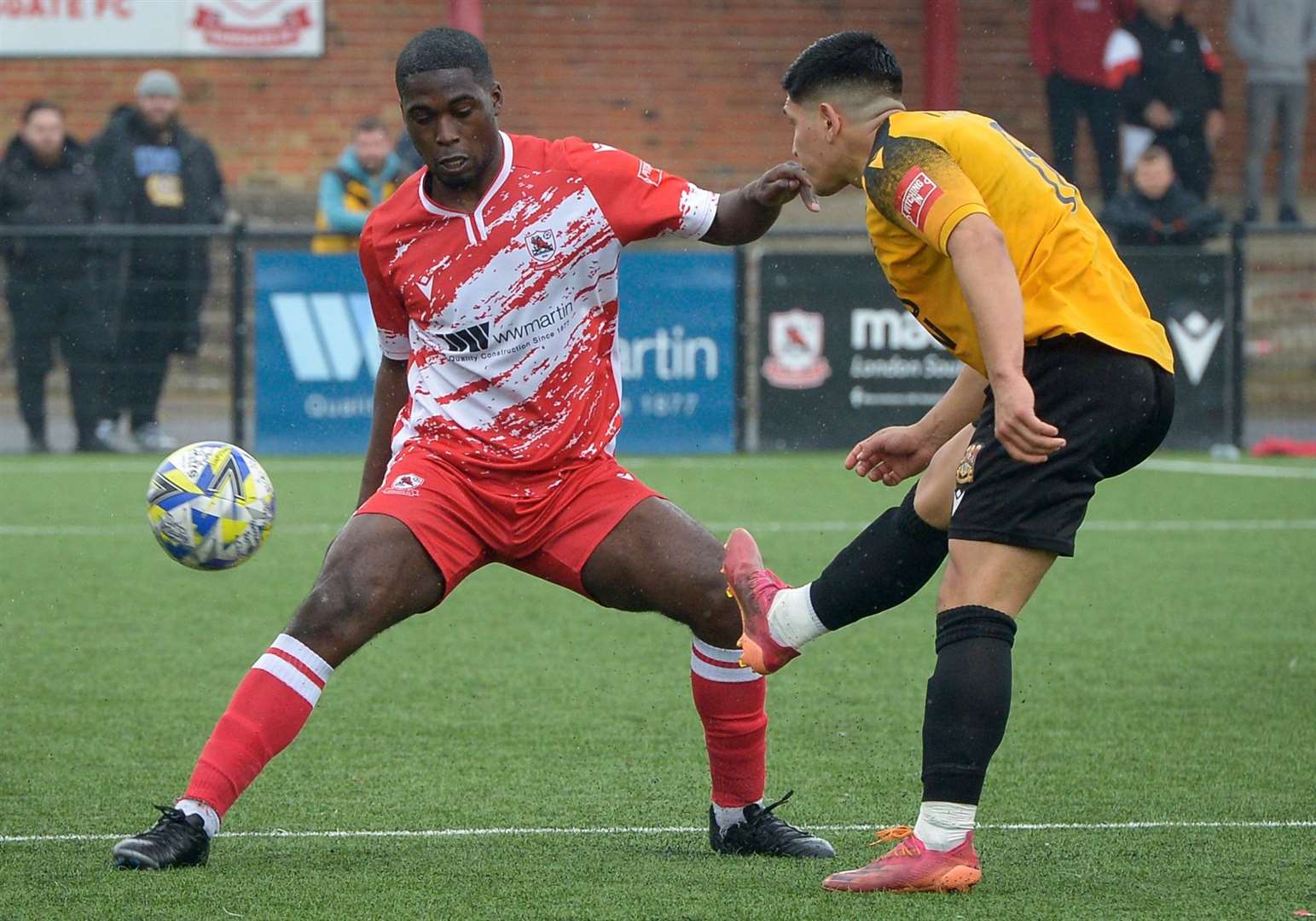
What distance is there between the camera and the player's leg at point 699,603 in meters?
4.59

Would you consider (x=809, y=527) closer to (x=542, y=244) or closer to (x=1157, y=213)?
(x=1157, y=213)

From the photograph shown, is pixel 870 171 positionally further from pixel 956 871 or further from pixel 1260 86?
pixel 1260 86

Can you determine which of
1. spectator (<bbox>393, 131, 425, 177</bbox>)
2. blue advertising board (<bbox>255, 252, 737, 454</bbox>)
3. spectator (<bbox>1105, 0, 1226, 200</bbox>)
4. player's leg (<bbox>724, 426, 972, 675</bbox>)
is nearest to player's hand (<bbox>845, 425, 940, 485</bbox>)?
player's leg (<bbox>724, 426, 972, 675</bbox>)

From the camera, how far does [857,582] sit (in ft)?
14.6

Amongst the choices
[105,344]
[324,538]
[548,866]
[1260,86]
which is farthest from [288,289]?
[548,866]

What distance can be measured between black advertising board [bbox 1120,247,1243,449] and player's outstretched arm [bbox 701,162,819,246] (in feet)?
32.8

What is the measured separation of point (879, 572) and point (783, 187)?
2.84ft

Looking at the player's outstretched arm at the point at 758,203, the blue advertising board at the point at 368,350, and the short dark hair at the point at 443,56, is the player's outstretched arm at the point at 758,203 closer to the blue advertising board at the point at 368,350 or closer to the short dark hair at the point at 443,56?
the short dark hair at the point at 443,56

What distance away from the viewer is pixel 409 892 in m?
4.17

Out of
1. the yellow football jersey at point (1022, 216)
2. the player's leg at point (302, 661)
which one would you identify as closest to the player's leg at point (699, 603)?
the player's leg at point (302, 661)

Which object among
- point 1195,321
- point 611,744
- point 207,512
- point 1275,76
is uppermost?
point 1275,76

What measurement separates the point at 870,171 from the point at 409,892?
1.70 meters

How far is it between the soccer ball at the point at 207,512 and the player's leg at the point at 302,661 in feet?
2.07

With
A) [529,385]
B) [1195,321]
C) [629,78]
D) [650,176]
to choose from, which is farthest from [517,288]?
[629,78]
